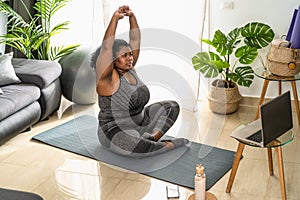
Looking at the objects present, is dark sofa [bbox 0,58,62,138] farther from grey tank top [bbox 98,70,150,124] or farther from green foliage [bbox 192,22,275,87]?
green foliage [bbox 192,22,275,87]

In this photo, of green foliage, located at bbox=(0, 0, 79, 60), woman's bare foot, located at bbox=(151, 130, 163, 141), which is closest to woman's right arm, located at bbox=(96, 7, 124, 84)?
woman's bare foot, located at bbox=(151, 130, 163, 141)

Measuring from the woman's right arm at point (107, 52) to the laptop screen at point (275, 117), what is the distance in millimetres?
1272

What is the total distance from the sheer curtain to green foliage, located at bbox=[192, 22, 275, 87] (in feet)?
0.87

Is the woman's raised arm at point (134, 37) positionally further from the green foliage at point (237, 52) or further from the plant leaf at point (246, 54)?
the plant leaf at point (246, 54)

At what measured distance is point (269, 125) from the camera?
10.9ft

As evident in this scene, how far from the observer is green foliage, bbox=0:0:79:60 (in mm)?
5125

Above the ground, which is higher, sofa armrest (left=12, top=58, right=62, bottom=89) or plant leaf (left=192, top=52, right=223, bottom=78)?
plant leaf (left=192, top=52, right=223, bottom=78)

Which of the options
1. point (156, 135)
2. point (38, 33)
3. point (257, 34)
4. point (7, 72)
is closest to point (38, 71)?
point (7, 72)

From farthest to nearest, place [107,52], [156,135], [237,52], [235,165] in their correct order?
[237,52], [156,135], [107,52], [235,165]

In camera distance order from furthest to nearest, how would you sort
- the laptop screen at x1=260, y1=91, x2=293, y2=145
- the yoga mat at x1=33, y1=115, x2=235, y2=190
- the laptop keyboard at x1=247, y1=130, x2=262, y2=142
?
the yoga mat at x1=33, y1=115, x2=235, y2=190 < the laptop keyboard at x1=247, y1=130, x2=262, y2=142 < the laptop screen at x1=260, y1=91, x2=293, y2=145

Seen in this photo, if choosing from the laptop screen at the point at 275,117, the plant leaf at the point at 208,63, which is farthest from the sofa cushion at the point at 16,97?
the laptop screen at the point at 275,117

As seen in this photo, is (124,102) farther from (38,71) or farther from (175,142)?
(38,71)

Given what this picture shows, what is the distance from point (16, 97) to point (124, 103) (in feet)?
2.84

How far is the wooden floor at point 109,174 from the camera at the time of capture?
366cm
